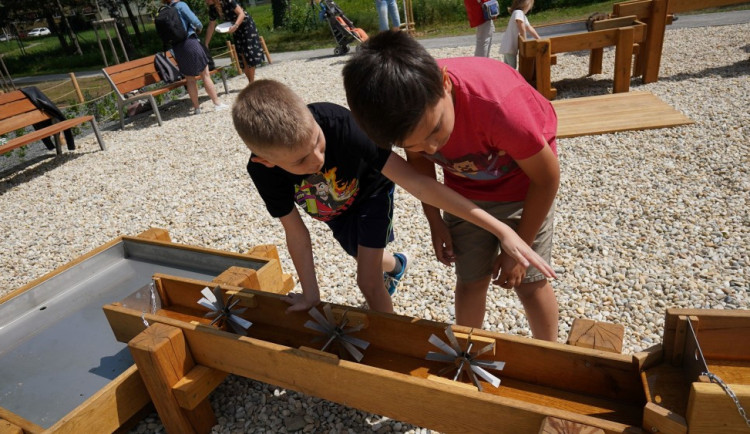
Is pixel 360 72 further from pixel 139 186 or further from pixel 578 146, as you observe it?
pixel 139 186

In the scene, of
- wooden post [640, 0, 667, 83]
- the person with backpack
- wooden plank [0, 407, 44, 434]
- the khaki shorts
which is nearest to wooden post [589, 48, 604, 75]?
wooden post [640, 0, 667, 83]

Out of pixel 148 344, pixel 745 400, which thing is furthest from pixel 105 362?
pixel 745 400

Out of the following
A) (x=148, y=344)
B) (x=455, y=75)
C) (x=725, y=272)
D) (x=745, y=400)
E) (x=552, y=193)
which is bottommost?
(x=725, y=272)

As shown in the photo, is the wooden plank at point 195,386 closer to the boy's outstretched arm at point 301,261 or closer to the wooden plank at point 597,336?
the boy's outstretched arm at point 301,261

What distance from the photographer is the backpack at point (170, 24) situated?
747 centimetres

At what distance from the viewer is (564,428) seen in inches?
49.2

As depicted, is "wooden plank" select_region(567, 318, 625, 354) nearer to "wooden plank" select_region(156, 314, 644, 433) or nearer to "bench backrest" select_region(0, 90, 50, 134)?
"wooden plank" select_region(156, 314, 644, 433)

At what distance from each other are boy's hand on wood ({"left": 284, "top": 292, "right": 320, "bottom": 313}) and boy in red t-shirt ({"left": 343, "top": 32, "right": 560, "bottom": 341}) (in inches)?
22.6

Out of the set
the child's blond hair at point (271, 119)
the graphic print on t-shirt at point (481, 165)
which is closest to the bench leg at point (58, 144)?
the child's blond hair at point (271, 119)

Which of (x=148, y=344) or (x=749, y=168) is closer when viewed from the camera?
(x=148, y=344)

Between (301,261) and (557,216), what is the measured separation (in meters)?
2.20

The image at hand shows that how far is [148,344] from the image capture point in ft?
6.25

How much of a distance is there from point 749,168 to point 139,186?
18.6 feet

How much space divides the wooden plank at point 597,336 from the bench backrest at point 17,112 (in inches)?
291
